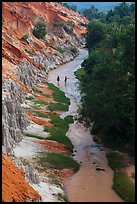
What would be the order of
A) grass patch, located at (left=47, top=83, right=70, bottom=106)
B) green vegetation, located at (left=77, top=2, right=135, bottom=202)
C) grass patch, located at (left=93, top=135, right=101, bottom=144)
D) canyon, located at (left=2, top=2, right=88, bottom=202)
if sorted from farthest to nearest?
1. grass patch, located at (left=47, top=83, right=70, bottom=106)
2. grass patch, located at (left=93, top=135, right=101, bottom=144)
3. green vegetation, located at (left=77, top=2, right=135, bottom=202)
4. canyon, located at (left=2, top=2, right=88, bottom=202)

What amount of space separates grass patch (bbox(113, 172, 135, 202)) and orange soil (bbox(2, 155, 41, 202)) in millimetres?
5802

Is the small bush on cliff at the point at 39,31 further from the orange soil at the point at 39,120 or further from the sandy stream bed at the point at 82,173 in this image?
the orange soil at the point at 39,120

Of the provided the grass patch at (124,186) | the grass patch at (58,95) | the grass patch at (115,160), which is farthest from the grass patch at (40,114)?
the grass patch at (124,186)

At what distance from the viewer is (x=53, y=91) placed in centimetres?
6022

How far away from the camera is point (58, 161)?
32219 millimetres

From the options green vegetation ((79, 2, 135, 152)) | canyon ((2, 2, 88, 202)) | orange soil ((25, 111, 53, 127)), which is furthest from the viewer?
orange soil ((25, 111, 53, 127))

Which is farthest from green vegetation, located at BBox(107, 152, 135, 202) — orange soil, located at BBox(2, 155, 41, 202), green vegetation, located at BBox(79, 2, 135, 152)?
orange soil, located at BBox(2, 155, 41, 202)

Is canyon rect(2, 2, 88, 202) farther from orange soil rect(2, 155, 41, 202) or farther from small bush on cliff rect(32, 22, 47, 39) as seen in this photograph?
small bush on cliff rect(32, 22, 47, 39)

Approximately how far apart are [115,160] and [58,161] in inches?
171

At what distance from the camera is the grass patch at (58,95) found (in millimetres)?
55556

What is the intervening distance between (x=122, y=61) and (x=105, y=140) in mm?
7154

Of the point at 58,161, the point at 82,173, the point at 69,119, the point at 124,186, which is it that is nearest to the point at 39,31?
the point at 69,119

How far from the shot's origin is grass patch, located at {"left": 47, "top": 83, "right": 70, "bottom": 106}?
182 ft

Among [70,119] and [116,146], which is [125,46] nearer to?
[116,146]
